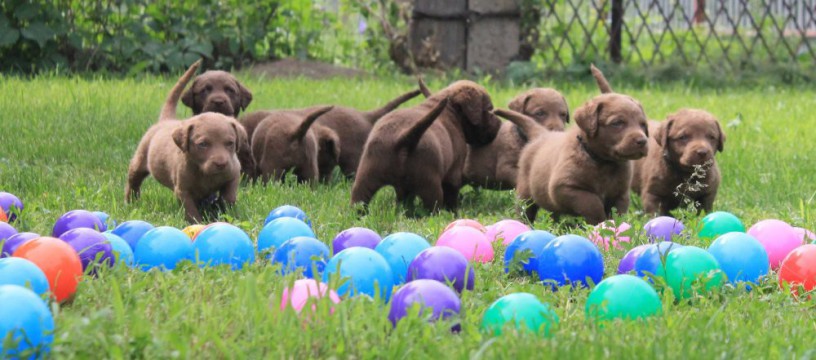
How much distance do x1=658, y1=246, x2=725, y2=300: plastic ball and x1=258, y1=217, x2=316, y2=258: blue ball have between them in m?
1.65

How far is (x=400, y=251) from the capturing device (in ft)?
14.6

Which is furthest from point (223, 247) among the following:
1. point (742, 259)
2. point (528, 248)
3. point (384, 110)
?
point (384, 110)

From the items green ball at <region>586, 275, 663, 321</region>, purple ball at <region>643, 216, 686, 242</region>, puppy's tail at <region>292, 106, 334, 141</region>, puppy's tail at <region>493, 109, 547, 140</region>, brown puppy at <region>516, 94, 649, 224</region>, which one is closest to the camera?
green ball at <region>586, 275, 663, 321</region>

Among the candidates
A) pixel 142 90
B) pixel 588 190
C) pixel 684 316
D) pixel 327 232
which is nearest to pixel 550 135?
pixel 588 190

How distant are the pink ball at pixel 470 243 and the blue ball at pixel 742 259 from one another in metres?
0.99

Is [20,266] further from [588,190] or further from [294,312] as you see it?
[588,190]

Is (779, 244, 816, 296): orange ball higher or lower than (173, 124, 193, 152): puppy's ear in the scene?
lower

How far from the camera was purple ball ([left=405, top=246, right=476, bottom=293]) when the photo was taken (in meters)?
4.01

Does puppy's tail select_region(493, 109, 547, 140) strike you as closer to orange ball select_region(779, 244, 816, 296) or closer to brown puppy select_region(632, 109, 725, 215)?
brown puppy select_region(632, 109, 725, 215)

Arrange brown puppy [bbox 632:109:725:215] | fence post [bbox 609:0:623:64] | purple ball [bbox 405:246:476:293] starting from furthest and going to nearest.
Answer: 1. fence post [bbox 609:0:623:64]
2. brown puppy [bbox 632:109:725:215]
3. purple ball [bbox 405:246:476:293]

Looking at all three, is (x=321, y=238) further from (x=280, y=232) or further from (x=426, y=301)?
(x=426, y=301)

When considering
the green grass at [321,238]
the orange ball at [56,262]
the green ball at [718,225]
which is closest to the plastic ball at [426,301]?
the green grass at [321,238]

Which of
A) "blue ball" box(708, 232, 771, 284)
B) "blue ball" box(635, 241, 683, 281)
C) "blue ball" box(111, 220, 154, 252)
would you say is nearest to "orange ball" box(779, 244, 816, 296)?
"blue ball" box(708, 232, 771, 284)

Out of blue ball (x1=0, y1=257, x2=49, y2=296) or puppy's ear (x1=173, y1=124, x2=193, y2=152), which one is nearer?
blue ball (x1=0, y1=257, x2=49, y2=296)
